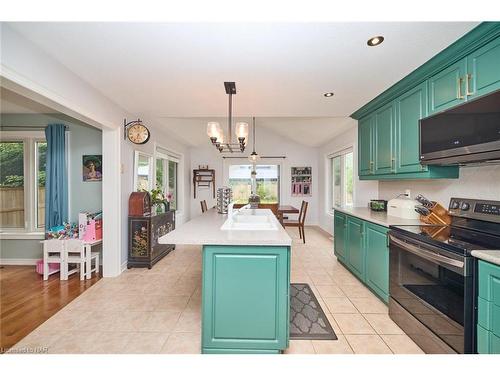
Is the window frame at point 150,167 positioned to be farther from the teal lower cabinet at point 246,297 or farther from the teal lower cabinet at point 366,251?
the teal lower cabinet at point 366,251

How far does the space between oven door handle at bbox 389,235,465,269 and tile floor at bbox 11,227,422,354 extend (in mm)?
721

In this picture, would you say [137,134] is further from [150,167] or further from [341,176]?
[341,176]

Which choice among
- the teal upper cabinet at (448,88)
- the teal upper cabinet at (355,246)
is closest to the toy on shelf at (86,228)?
the teal upper cabinet at (355,246)

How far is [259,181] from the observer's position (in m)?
6.97

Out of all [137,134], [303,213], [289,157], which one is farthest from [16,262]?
[289,157]

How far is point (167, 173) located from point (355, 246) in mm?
4325

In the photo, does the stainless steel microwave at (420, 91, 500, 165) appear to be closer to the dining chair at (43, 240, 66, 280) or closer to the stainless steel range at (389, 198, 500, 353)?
the stainless steel range at (389, 198, 500, 353)

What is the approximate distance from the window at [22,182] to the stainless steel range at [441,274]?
4.76m

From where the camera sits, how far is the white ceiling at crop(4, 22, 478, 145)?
5.00ft

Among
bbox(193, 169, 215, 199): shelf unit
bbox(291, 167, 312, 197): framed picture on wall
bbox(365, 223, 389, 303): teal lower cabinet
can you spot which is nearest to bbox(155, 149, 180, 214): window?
bbox(193, 169, 215, 199): shelf unit

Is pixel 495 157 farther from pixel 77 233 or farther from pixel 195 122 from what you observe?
pixel 195 122

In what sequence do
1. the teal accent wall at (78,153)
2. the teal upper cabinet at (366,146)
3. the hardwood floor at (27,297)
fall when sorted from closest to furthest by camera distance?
1. the hardwood floor at (27,297)
2. the teal upper cabinet at (366,146)
3. the teal accent wall at (78,153)

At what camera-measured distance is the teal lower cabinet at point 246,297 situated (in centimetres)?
153

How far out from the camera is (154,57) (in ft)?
6.13
